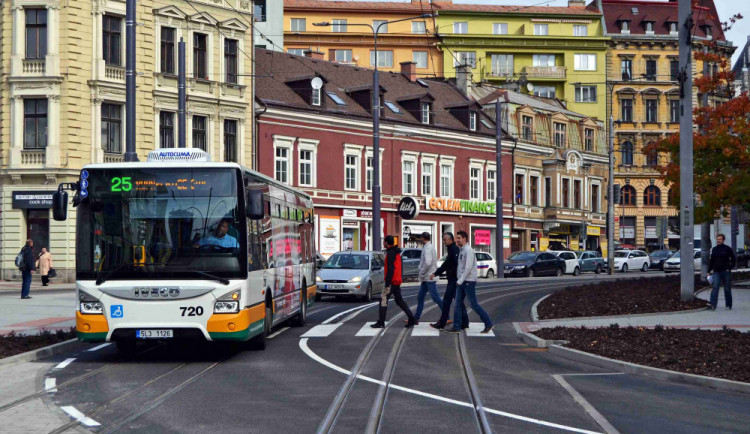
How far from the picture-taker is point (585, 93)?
3393 inches

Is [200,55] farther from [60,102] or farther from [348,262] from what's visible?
[348,262]

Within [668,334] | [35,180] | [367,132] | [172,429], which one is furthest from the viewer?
[367,132]

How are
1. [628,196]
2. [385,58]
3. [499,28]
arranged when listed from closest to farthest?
1. [385,58]
2. [499,28]
3. [628,196]

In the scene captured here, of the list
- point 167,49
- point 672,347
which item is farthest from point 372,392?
point 167,49

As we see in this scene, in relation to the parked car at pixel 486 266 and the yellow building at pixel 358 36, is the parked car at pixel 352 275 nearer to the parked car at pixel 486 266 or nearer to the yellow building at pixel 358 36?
the parked car at pixel 486 266

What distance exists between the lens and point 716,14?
94562 mm

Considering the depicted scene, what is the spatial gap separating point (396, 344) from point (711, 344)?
488cm

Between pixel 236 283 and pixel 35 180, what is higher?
pixel 35 180

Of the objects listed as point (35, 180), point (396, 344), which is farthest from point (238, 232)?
point (35, 180)

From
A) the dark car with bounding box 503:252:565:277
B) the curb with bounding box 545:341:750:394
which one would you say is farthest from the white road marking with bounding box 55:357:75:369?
the dark car with bounding box 503:252:565:277

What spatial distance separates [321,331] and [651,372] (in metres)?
7.88

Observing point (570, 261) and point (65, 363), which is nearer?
point (65, 363)

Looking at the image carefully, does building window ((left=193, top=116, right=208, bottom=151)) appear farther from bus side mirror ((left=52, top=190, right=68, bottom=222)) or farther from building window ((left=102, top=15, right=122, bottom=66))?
bus side mirror ((left=52, top=190, right=68, bottom=222))

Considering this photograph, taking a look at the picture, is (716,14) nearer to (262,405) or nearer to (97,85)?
(97,85)
